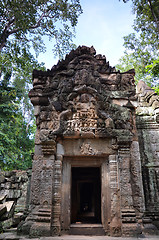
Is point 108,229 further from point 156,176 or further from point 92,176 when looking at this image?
point 92,176

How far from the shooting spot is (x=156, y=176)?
5.61 m

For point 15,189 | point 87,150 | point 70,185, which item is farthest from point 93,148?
point 15,189

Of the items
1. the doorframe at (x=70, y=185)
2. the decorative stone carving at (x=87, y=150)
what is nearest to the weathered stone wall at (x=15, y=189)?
the doorframe at (x=70, y=185)

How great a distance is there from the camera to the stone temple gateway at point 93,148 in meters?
4.58

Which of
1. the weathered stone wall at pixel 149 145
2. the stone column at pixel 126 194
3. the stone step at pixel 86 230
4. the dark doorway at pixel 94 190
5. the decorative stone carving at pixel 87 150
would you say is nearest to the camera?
the stone column at pixel 126 194

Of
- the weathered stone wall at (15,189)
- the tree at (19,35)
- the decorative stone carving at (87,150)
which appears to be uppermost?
the tree at (19,35)

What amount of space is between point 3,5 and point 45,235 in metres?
8.81

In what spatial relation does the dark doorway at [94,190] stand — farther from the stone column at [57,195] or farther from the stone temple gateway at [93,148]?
the stone column at [57,195]

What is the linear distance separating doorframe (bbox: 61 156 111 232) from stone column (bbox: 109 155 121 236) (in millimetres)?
137

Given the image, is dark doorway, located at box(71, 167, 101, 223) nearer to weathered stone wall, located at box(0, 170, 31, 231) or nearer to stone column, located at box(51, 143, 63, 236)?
weathered stone wall, located at box(0, 170, 31, 231)

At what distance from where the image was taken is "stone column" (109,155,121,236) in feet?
14.5

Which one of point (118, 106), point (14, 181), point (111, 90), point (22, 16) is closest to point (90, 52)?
point (111, 90)

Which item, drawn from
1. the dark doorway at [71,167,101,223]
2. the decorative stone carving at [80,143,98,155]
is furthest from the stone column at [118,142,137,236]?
the dark doorway at [71,167,101,223]

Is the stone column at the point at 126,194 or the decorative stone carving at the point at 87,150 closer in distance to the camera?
the stone column at the point at 126,194
